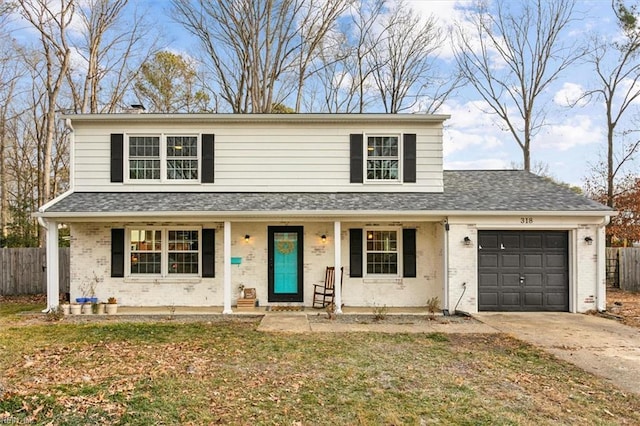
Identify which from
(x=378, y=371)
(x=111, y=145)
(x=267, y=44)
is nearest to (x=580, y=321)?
(x=378, y=371)

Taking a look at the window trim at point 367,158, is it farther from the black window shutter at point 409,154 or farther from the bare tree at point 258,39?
the bare tree at point 258,39

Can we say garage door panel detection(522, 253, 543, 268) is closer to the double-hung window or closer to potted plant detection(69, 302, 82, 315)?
the double-hung window

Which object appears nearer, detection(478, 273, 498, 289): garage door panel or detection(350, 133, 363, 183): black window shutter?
detection(478, 273, 498, 289): garage door panel

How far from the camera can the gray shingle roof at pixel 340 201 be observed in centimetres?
981

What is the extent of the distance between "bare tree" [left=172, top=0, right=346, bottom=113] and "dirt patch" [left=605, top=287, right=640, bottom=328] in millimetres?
15225

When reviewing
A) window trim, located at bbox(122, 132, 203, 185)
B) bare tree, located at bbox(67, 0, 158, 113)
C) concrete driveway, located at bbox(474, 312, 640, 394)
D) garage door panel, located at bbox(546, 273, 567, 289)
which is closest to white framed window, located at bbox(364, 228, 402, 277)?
concrete driveway, located at bbox(474, 312, 640, 394)

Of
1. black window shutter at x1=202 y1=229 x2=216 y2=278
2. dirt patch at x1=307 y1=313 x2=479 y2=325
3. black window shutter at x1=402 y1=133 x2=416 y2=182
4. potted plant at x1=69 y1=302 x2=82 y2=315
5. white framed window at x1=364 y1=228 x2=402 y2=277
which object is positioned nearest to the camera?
dirt patch at x1=307 y1=313 x2=479 y2=325

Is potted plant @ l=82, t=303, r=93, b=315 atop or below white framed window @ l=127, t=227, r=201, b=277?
below

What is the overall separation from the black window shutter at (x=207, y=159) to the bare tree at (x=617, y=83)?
57.7 feet

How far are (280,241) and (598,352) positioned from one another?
727 cm

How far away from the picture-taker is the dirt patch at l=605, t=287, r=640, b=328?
916 centimetres

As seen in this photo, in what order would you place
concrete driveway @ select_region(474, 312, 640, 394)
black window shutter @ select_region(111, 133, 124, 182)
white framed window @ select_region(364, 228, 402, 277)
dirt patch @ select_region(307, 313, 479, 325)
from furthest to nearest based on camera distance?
black window shutter @ select_region(111, 133, 124, 182)
white framed window @ select_region(364, 228, 402, 277)
dirt patch @ select_region(307, 313, 479, 325)
concrete driveway @ select_region(474, 312, 640, 394)

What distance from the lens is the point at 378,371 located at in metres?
5.70

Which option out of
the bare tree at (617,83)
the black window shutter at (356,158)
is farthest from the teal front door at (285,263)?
the bare tree at (617,83)
